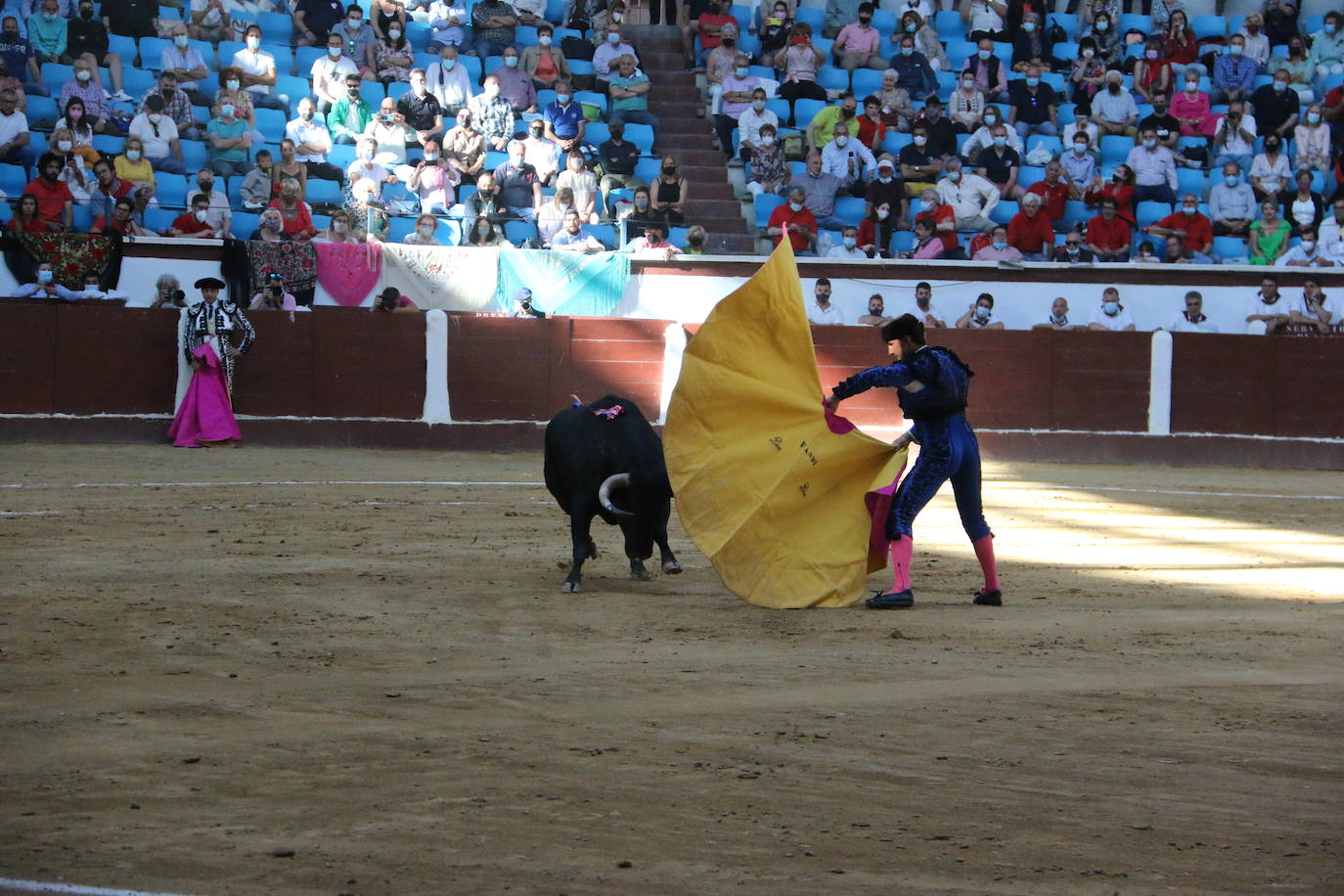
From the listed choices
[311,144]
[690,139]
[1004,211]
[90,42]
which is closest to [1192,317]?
[1004,211]

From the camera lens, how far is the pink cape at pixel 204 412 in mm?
12492

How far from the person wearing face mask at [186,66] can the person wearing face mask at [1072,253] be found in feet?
26.6

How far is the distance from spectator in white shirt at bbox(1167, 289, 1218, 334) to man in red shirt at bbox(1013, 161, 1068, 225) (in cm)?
151

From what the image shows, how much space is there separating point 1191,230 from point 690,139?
511 centimetres

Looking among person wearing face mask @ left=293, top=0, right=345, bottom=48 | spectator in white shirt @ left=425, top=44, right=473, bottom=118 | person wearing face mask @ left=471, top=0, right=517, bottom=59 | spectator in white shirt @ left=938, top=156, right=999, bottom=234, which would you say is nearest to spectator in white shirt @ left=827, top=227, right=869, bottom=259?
spectator in white shirt @ left=938, top=156, right=999, bottom=234

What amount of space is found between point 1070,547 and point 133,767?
5.92m

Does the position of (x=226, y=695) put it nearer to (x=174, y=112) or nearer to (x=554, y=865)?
(x=554, y=865)

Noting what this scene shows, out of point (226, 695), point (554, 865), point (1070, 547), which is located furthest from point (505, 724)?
point (1070, 547)

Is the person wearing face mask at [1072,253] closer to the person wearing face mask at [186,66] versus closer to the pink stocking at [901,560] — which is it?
the person wearing face mask at [186,66]

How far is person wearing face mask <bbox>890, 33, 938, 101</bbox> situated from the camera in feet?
53.8

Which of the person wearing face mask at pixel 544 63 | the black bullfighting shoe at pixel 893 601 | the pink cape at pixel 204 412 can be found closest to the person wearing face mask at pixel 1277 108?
the person wearing face mask at pixel 544 63

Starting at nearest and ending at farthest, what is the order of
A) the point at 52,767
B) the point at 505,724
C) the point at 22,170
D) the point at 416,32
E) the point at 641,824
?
1. the point at 641,824
2. the point at 52,767
3. the point at 505,724
4. the point at 22,170
5. the point at 416,32

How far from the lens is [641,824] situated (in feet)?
10.8

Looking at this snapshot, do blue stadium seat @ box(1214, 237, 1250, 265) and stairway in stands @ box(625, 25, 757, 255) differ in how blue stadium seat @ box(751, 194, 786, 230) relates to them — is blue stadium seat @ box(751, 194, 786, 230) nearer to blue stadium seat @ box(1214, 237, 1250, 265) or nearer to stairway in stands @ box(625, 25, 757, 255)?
stairway in stands @ box(625, 25, 757, 255)
